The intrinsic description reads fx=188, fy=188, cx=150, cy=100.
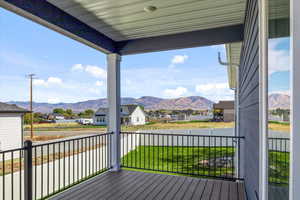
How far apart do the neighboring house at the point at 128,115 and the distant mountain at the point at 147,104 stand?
0.46 ft

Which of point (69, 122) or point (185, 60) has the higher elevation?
point (185, 60)

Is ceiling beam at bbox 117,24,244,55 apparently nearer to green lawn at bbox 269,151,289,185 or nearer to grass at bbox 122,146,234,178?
grass at bbox 122,146,234,178

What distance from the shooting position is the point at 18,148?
235 cm

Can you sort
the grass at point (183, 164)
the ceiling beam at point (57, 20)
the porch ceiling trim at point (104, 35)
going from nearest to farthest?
1. the ceiling beam at point (57, 20)
2. the porch ceiling trim at point (104, 35)
3. the grass at point (183, 164)

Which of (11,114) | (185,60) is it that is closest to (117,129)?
(11,114)

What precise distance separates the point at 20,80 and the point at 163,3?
2.97m

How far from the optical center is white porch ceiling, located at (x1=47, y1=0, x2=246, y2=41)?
8.27 feet

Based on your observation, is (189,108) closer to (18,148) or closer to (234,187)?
(234,187)

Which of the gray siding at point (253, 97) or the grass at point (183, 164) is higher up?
the gray siding at point (253, 97)

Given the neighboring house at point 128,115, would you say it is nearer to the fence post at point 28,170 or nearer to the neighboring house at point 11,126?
the neighboring house at point 11,126

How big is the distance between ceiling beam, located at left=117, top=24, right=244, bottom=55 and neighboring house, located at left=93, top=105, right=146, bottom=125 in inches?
53.8

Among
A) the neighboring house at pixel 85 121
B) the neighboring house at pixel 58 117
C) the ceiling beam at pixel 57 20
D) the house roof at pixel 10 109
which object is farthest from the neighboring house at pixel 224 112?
the house roof at pixel 10 109

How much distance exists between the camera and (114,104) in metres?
4.06

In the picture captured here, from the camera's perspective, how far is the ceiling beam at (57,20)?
222 centimetres
